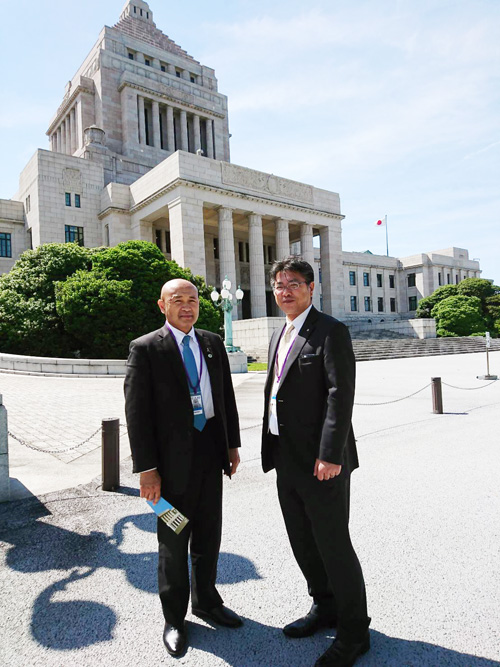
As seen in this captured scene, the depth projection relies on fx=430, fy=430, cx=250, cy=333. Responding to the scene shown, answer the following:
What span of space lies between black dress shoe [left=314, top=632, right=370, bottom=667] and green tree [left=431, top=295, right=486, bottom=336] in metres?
41.4

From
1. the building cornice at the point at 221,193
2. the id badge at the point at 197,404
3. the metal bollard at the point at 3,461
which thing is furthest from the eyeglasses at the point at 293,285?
the building cornice at the point at 221,193

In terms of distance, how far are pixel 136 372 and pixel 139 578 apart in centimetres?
164

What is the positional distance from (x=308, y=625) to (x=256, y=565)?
0.80m

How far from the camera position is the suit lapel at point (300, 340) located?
254 cm

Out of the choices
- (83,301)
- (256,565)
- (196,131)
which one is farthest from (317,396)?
(196,131)

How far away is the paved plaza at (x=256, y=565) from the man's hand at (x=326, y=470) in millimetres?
972

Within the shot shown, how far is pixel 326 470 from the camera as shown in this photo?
233 cm

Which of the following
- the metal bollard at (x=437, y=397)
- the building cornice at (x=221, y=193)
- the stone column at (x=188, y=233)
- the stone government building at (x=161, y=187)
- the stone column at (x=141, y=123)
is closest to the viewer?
the metal bollard at (x=437, y=397)

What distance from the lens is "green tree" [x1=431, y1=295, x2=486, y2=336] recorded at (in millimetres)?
39188

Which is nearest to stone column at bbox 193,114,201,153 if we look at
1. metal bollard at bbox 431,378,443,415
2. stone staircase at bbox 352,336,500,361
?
stone staircase at bbox 352,336,500,361

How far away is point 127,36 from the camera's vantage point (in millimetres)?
46094

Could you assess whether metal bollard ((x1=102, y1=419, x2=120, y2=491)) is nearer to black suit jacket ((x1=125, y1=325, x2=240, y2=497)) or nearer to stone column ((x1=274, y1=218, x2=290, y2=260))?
black suit jacket ((x1=125, y1=325, x2=240, y2=497))

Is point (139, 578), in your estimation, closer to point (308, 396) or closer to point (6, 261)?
point (308, 396)

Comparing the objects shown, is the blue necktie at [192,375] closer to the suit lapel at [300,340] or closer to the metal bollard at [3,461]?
the suit lapel at [300,340]
